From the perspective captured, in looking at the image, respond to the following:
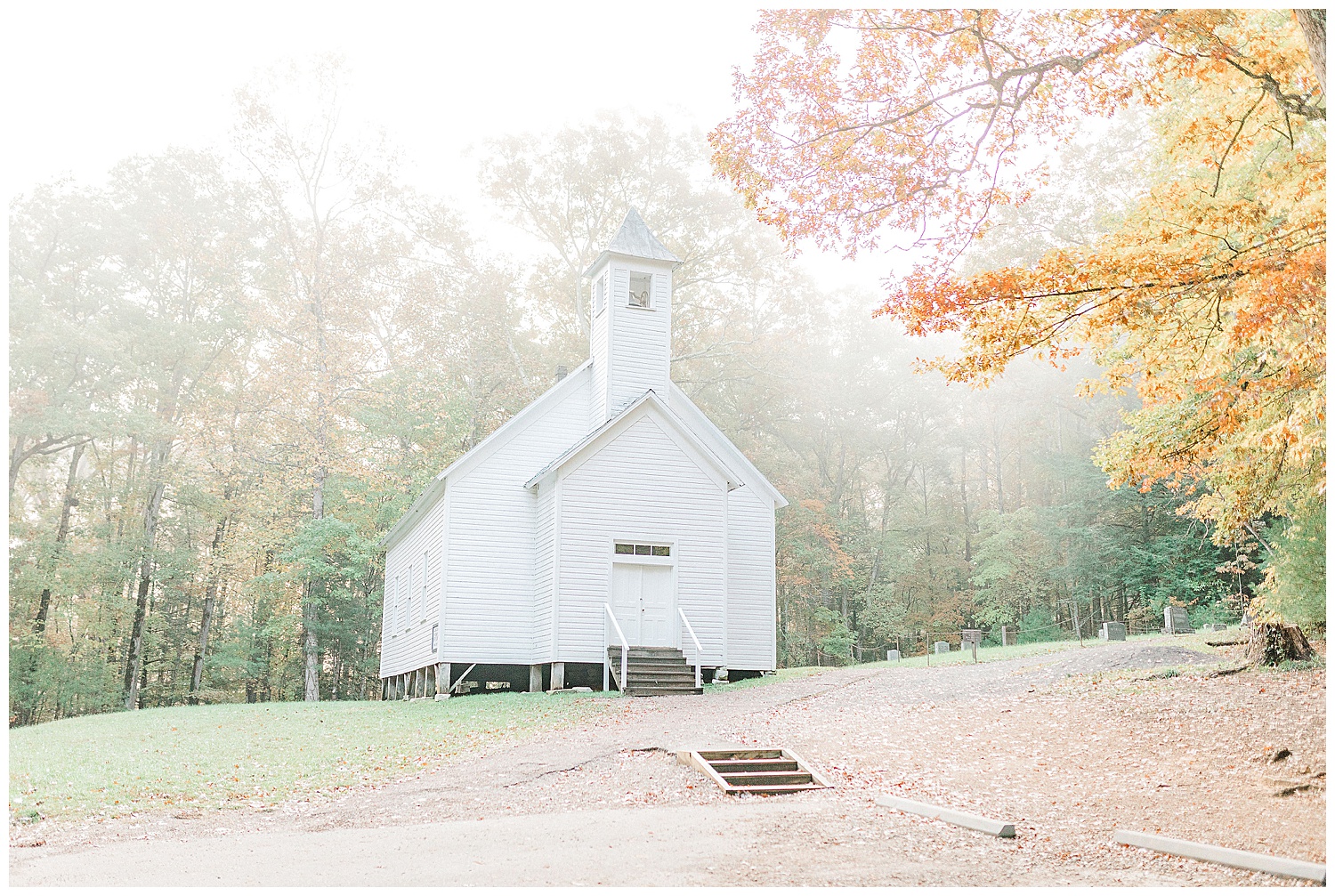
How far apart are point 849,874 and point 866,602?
88.6 ft

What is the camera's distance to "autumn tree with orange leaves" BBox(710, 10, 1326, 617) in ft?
25.5

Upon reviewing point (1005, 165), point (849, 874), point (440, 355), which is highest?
point (440, 355)

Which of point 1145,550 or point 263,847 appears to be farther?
point 1145,550

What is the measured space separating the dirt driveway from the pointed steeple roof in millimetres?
8877

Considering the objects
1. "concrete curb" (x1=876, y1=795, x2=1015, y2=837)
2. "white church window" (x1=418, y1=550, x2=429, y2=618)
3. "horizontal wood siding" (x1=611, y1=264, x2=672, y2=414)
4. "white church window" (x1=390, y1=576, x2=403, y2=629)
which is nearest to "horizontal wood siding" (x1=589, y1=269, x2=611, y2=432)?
"horizontal wood siding" (x1=611, y1=264, x2=672, y2=414)

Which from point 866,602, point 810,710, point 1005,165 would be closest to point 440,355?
point 866,602

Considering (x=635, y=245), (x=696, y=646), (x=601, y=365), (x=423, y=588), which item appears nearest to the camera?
(x=696, y=646)

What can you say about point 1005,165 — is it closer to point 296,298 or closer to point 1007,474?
point 296,298

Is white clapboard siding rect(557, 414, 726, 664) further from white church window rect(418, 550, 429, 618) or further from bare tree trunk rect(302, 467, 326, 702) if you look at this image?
bare tree trunk rect(302, 467, 326, 702)

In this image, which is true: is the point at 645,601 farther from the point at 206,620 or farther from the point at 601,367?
the point at 206,620

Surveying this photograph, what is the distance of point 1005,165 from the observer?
9773mm

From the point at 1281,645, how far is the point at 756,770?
646 cm

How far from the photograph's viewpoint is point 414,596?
1938cm

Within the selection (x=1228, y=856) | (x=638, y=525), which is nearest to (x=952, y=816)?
(x=1228, y=856)
